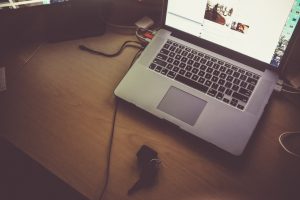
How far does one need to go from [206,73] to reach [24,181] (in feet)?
3.32

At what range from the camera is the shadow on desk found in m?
1.47

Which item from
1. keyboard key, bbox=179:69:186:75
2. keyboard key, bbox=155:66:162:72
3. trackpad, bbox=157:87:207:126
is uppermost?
keyboard key, bbox=179:69:186:75

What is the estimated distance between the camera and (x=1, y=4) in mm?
915

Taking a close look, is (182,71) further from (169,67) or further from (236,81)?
(236,81)

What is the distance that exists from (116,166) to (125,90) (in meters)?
0.21

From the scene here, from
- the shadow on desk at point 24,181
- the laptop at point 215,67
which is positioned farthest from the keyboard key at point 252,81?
the shadow on desk at point 24,181

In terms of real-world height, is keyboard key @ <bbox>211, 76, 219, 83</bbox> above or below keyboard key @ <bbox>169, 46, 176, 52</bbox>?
below

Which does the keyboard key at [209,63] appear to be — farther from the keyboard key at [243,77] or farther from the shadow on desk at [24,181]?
the shadow on desk at [24,181]

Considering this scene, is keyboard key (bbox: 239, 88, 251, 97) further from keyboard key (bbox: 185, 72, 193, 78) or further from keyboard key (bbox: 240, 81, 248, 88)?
keyboard key (bbox: 185, 72, 193, 78)

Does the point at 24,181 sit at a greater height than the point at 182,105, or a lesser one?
lesser

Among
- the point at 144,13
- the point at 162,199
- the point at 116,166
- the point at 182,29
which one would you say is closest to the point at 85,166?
the point at 116,166

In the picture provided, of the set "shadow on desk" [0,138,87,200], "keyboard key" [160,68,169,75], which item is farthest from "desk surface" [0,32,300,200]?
"shadow on desk" [0,138,87,200]

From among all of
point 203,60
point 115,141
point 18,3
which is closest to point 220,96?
point 203,60

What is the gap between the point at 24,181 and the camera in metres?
1.52
